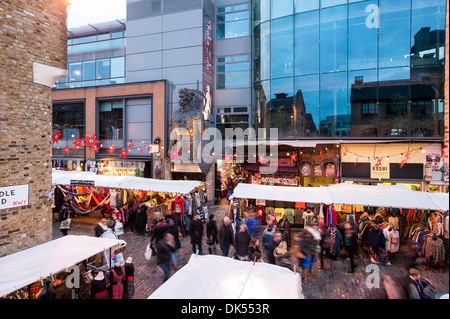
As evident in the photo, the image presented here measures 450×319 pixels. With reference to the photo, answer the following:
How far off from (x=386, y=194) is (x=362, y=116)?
7.21 m

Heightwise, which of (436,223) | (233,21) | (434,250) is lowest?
(434,250)

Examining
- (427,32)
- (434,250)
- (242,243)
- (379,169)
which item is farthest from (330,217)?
(427,32)

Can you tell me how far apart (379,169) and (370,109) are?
3.58 meters

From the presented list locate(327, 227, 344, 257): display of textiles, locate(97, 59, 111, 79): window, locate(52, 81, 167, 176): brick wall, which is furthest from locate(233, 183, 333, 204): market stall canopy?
locate(97, 59, 111, 79): window

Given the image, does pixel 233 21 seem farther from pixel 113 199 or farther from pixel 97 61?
pixel 113 199

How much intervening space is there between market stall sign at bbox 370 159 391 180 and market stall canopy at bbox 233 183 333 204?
19.9ft

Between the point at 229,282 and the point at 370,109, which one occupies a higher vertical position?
the point at 370,109

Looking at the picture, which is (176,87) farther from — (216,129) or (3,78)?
(3,78)

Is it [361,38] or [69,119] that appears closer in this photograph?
[361,38]

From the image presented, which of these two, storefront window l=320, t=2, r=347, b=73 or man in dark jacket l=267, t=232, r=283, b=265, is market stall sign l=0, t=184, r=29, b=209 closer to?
man in dark jacket l=267, t=232, r=283, b=265

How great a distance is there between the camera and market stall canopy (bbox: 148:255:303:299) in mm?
4145

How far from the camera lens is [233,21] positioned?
21.3 meters

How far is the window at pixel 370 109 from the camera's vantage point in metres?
15.6

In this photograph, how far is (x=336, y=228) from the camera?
382 inches
